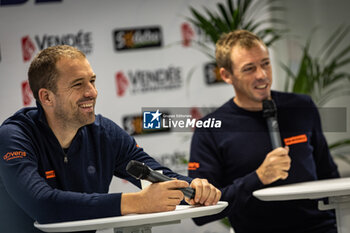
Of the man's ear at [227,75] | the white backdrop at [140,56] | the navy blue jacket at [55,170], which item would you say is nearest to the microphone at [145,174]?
the navy blue jacket at [55,170]

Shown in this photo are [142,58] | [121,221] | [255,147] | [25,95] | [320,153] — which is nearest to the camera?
[121,221]

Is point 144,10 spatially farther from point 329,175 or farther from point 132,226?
point 132,226

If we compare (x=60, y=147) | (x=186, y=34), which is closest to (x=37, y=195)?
(x=60, y=147)

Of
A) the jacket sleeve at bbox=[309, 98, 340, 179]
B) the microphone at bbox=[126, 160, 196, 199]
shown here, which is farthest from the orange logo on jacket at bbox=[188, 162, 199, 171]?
the microphone at bbox=[126, 160, 196, 199]

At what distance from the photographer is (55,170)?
1956mm

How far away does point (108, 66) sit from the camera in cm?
391

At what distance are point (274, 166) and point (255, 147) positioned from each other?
0.76ft

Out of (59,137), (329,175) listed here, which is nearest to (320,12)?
(329,175)

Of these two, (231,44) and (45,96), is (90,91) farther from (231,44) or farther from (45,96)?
(231,44)

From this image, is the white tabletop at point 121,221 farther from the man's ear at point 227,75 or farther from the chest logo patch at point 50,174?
the man's ear at point 227,75

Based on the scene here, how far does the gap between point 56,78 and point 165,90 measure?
7.11ft

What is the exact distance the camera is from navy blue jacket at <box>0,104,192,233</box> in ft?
5.49

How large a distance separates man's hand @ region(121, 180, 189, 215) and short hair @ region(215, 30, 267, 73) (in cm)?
119

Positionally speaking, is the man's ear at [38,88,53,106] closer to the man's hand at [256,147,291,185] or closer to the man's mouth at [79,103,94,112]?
the man's mouth at [79,103,94,112]
